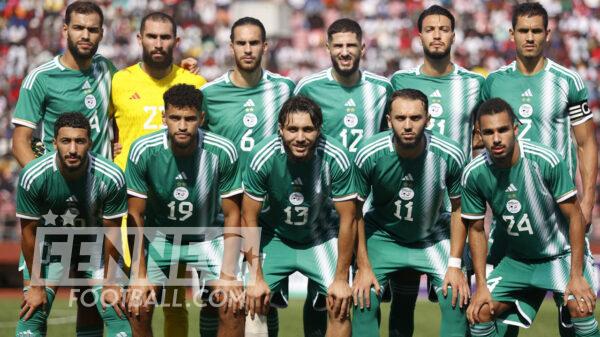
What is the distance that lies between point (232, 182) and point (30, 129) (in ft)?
5.51

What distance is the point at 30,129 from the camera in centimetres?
815

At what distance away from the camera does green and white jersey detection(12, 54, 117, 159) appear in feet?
26.9

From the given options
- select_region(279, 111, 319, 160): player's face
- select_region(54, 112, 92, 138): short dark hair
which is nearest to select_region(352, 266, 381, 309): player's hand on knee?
select_region(279, 111, 319, 160): player's face

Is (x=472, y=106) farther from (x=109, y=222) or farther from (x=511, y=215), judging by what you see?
(x=109, y=222)

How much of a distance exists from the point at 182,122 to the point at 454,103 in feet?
6.83

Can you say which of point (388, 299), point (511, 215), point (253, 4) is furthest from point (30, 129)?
point (253, 4)

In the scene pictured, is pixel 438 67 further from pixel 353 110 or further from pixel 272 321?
Result: pixel 272 321

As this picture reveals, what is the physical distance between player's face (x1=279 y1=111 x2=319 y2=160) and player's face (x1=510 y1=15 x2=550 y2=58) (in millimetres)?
1770

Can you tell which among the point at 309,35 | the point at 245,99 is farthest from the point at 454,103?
the point at 309,35

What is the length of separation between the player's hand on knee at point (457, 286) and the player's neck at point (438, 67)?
1.60 metres

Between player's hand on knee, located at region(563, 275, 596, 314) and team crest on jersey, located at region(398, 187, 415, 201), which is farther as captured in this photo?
team crest on jersey, located at region(398, 187, 415, 201)

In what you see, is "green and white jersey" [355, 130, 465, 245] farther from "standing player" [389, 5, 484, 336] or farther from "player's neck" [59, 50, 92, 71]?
"player's neck" [59, 50, 92, 71]

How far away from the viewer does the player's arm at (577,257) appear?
23.5 feet

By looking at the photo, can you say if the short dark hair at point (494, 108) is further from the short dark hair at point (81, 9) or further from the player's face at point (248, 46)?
the short dark hair at point (81, 9)
